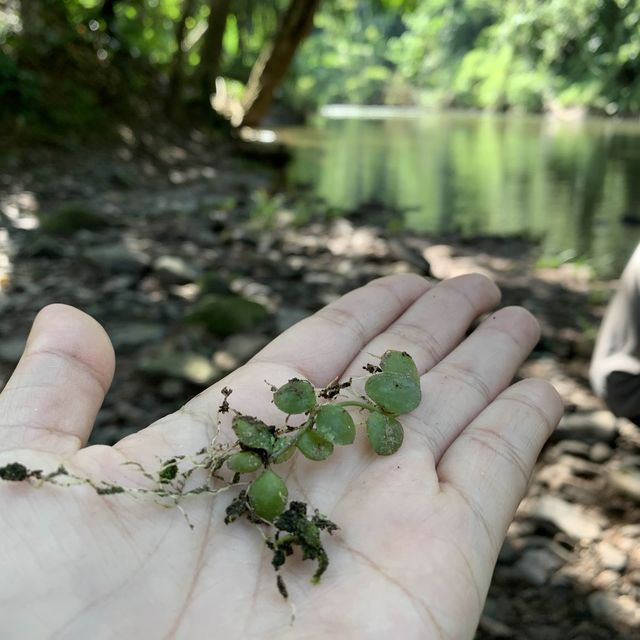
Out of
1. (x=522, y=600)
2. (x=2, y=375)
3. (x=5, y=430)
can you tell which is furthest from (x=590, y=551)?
(x=2, y=375)

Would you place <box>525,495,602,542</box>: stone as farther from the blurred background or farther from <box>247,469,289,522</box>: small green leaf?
<box>247,469,289,522</box>: small green leaf

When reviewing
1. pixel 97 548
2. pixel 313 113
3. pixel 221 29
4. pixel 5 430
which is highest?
pixel 221 29

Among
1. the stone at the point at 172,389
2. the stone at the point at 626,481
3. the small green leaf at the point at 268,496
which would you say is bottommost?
the stone at the point at 626,481

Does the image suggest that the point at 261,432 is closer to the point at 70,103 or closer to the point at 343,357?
the point at 343,357

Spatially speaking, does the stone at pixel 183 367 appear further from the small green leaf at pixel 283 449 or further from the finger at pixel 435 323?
the small green leaf at pixel 283 449

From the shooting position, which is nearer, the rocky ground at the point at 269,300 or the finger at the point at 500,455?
the finger at the point at 500,455

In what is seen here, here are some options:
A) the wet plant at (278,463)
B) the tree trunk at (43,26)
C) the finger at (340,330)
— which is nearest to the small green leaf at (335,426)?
the wet plant at (278,463)

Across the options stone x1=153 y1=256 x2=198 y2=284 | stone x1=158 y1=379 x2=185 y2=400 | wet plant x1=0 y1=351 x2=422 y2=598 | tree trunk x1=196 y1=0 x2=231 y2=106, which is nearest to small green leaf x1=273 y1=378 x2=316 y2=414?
wet plant x1=0 y1=351 x2=422 y2=598
